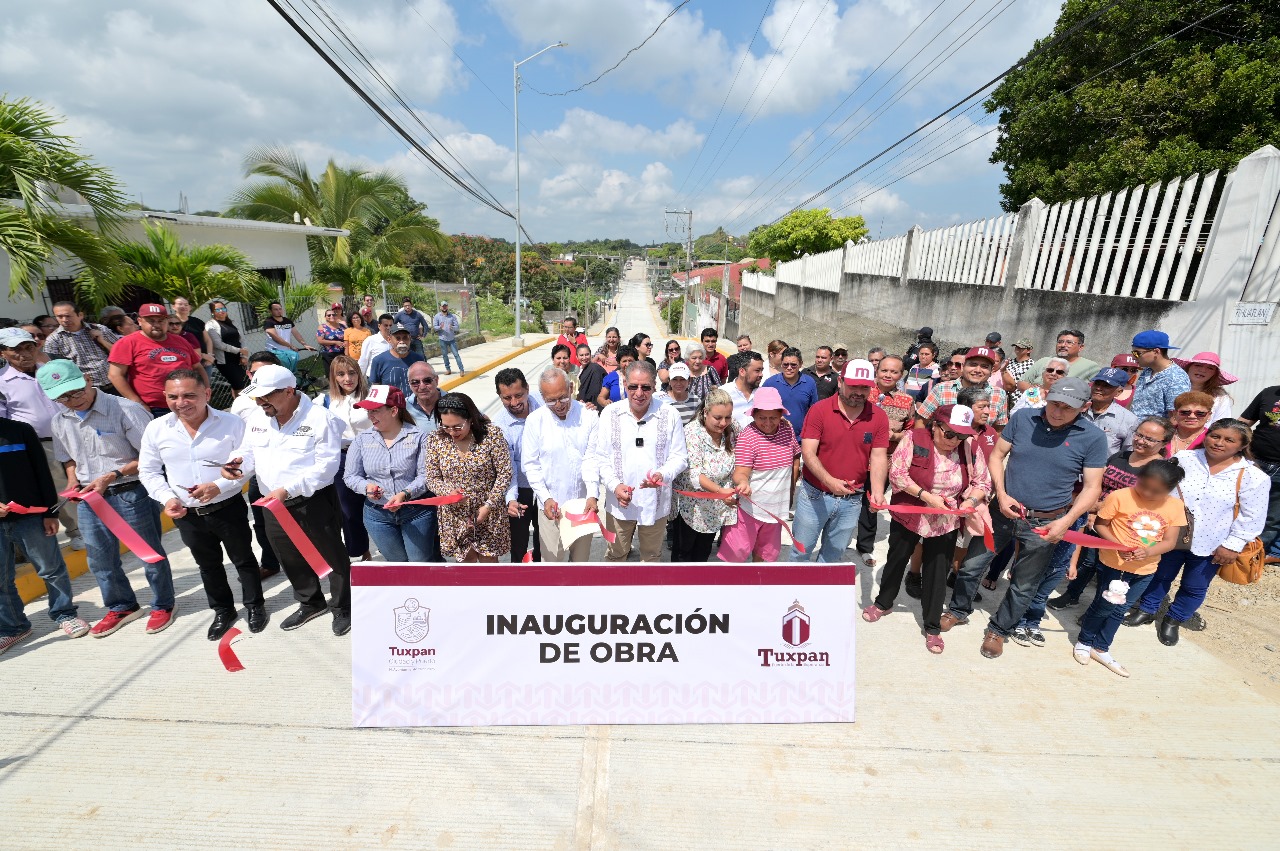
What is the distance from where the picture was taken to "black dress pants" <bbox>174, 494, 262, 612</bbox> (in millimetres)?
3490

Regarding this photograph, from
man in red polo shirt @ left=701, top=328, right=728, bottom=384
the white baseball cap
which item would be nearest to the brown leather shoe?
man in red polo shirt @ left=701, top=328, right=728, bottom=384

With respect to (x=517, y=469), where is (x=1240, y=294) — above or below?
above

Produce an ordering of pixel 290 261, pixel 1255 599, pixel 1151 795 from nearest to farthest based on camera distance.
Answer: pixel 1151 795 < pixel 1255 599 < pixel 290 261

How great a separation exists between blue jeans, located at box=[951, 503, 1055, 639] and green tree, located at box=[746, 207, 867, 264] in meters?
37.0

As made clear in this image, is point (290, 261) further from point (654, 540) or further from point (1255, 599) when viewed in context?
point (1255, 599)

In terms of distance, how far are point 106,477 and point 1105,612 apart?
638 cm

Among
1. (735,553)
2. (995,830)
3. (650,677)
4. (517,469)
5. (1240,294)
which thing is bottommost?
(995,830)

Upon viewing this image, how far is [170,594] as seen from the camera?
3.82 m

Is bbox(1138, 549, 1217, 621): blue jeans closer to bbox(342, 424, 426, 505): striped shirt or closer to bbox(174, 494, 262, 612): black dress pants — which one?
bbox(342, 424, 426, 505): striped shirt

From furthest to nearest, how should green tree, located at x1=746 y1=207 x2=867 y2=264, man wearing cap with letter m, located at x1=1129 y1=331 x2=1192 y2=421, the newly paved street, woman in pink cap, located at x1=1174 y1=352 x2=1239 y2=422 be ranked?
green tree, located at x1=746 y1=207 x2=867 y2=264, man wearing cap with letter m, located at x1=1129 y1=331 x2=1192 y2=421, woman in pink cap, located at x1=1174 y1=352 x2=1239 y2=422, the newly paved street

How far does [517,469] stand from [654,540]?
1.09 metres

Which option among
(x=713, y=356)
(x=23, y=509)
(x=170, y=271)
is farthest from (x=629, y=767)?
(x=170, y=271)

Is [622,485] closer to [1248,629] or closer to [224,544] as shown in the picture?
[224,544]

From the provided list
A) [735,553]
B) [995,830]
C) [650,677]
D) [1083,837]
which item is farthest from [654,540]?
[1083,837]
